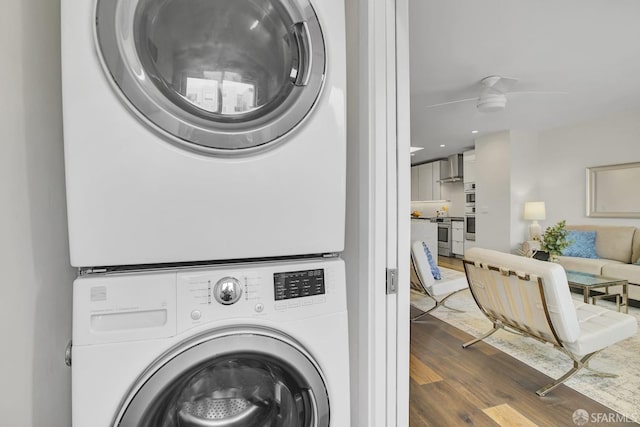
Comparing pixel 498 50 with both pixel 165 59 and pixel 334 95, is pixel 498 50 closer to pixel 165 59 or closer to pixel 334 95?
pixel 334 95

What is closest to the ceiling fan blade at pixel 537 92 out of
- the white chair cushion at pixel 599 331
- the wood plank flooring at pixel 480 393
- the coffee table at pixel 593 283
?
the coffee table at pixel 593 283

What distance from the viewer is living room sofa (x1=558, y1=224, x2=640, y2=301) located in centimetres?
408

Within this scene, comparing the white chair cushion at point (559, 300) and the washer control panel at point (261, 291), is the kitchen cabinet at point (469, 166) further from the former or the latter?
the washer control panel at point (261, 291)

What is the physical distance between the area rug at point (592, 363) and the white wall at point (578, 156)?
7.75 feet

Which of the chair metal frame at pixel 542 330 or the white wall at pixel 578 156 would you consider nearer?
the chair metal frame at pixel 542 330

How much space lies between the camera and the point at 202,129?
2.78 feet

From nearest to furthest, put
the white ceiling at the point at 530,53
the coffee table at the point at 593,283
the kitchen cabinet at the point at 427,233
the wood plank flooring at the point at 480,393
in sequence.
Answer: the wood plank flooring at the point at 480,393
the white ceiling at the point at 530,53
the coffee table at the point at 593,283
the kitchen cabinet at the point at 427,233

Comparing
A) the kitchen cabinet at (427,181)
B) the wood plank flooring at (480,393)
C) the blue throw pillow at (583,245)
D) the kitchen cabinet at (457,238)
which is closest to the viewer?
the wood plank flooring at (480,393)

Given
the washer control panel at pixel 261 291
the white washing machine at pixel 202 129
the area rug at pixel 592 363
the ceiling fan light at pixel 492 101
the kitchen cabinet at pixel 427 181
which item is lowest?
the area rug at pixel 592 363

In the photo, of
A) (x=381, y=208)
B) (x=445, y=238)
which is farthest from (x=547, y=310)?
(x=445, y=238)

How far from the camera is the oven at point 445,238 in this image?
795cm

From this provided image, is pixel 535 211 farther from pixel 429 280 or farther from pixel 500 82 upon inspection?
pixel 429 280

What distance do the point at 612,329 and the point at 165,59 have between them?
2872 mm

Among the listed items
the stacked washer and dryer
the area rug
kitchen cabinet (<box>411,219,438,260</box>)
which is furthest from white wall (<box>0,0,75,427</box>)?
kitchen cabinet (<box>411,219,438,260</box>)
